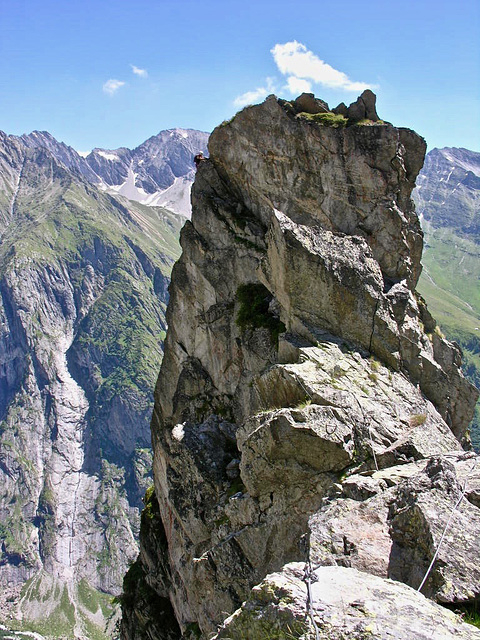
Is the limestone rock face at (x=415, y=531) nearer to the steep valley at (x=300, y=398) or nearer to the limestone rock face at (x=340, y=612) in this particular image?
the steep valley at (x=300, y=398)

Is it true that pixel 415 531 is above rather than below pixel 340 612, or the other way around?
below

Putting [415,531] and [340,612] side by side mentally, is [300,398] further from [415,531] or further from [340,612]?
[340,612]

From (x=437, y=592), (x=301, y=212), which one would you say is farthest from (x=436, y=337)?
(x=437, y=592)

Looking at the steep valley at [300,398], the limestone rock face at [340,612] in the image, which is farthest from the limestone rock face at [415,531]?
the limestone rock face at [340,612]

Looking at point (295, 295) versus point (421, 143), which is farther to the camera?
point (421, 143)

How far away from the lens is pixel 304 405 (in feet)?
73.4

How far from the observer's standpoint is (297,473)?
21500mm

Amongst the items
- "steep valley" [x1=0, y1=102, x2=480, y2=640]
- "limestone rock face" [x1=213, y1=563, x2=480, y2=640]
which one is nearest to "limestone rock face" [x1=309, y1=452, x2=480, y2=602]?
"steep valley" [x1=0, y1=102, x2=480, y2=640]

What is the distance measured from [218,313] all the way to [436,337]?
16700 millimetres

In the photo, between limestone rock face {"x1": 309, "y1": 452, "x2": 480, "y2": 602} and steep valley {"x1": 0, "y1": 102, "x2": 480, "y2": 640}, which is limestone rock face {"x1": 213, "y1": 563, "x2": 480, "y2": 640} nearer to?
→ steep valley {"x1": 0, "y1": 102, "x2": 480, "y2": 640}

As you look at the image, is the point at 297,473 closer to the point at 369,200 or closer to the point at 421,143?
the point at 369,200

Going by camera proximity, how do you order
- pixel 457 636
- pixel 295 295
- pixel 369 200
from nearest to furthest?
pixel 457 636 → pixel 295 295 → pixel 369 200

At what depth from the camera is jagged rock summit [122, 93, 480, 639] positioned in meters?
13.8

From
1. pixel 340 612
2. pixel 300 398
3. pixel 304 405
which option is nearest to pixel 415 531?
pixel 340 612
